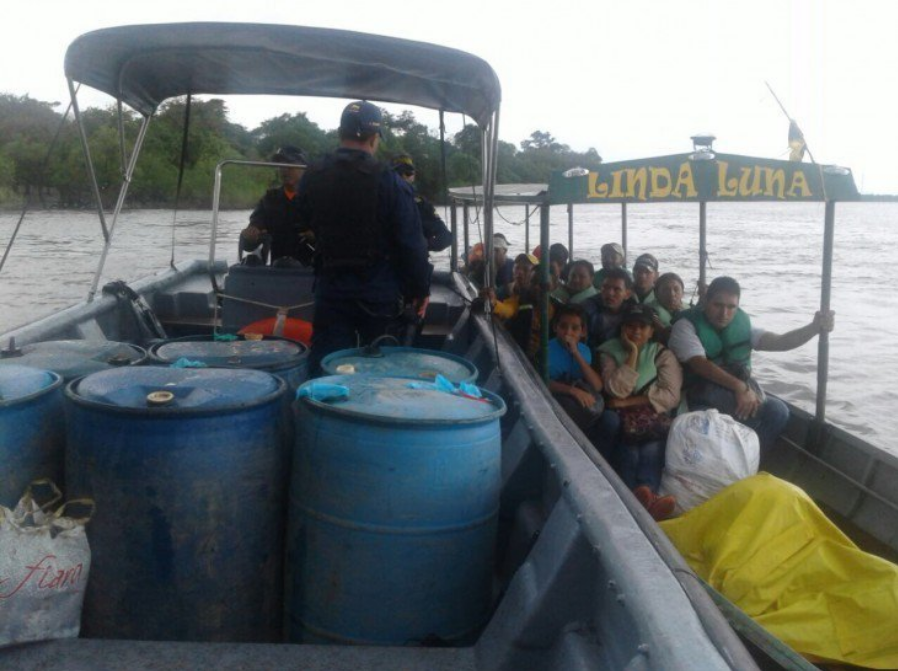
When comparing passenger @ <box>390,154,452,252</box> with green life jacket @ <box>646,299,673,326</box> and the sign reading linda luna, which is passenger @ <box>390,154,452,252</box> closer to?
the sign reading linda luna

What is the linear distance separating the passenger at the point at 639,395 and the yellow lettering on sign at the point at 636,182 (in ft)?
Answer: 2.52

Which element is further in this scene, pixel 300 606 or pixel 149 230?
pixel 149 230

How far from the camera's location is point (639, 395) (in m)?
4.64

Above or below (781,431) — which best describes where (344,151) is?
above

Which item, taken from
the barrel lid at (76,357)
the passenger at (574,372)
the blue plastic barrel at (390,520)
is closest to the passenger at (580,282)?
the passenger at (574,372)

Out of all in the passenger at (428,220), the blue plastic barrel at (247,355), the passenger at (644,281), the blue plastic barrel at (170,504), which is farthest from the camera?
the passenger at (644,281)

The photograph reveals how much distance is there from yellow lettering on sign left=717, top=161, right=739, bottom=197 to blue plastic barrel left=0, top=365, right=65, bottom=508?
10.3 ft

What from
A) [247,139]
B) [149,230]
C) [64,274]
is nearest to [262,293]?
[64,274]

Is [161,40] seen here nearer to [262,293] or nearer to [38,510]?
[262,293]

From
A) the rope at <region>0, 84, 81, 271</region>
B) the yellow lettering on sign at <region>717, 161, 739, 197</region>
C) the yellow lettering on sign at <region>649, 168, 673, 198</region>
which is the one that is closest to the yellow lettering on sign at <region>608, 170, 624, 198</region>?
the yellow lettering on sign at <region>649, 168, 673, 198</region>

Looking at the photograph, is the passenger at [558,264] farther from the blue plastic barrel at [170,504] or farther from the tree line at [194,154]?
the blue plastic barrel at [170,504]

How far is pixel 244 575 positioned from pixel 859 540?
3370 millimetres

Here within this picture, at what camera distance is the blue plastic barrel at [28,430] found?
2.34m

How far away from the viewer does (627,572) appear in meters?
1.84
